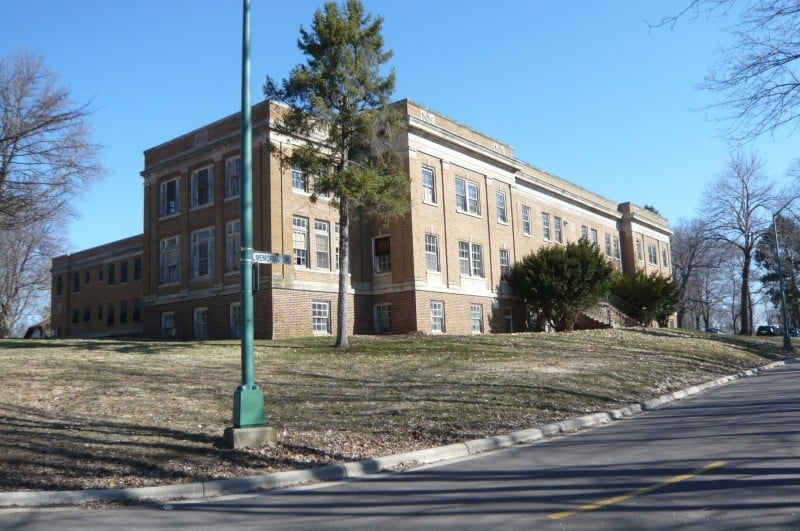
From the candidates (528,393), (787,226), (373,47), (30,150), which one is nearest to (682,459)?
(528,393)

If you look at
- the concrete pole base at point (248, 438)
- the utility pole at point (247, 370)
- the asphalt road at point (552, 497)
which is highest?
the utility pole at point (247, 370)

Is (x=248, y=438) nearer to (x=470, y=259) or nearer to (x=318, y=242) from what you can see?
(x=318, y=242)

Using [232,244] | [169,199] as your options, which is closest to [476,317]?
[232,244]

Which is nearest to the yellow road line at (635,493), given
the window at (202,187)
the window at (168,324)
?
the window at (202,187)

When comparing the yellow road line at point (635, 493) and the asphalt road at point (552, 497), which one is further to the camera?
the yellow road line at point (635, 493)

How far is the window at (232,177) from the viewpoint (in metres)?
30.4

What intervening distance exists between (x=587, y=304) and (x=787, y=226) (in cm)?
3060

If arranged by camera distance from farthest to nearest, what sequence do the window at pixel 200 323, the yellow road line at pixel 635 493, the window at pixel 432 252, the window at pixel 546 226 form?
the window at pixel 546 226
the window at pixel 432 252
the window at pixel 200 323
the yellow road line at pixel 635 493

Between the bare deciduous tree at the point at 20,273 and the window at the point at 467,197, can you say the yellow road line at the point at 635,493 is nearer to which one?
the window at the point at 467,197

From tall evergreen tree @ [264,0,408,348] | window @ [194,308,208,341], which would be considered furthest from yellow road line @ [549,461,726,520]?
window @ [194,308,208,341]

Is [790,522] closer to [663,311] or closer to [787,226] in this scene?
[663,311]

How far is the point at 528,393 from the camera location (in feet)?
52.5

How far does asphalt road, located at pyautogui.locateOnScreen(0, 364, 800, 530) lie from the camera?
21.3ft

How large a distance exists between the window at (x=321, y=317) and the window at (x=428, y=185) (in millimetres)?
6769
